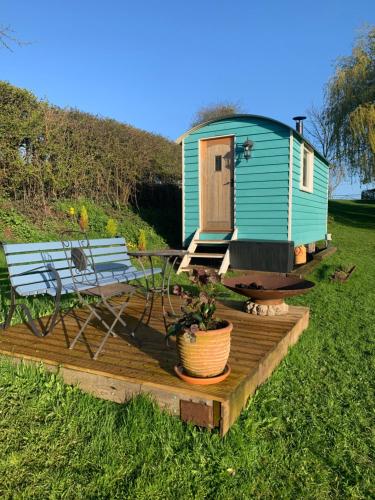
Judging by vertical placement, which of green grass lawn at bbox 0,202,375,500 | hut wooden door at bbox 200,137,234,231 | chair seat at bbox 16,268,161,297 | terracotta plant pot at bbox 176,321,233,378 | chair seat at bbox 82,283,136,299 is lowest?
green grass lawn at bbox 0,202,375,500

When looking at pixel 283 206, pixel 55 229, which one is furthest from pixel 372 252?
pixel 55 229

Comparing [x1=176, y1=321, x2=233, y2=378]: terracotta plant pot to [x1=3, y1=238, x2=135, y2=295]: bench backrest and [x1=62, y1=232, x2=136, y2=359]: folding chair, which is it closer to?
[x1=62, y1=232, x2=136, y2=359]: folding chair

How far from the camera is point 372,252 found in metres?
10.8

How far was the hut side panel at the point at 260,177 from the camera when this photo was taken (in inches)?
314

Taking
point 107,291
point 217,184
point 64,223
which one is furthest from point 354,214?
point 107,291

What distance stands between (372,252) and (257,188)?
15.3 feet

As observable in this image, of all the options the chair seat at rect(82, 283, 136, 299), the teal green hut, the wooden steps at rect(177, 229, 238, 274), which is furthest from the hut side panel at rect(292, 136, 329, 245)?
the chair seat at rect(82, 283, 136, 299)

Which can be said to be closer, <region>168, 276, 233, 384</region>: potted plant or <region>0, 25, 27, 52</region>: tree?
<region>168, 276, 233, 384</region>: potted plant

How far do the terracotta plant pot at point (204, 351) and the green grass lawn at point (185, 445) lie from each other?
13.6 inches

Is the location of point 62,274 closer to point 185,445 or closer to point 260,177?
point 185,445

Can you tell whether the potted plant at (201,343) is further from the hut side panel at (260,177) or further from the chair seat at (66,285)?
the hut side panel at (260,177)

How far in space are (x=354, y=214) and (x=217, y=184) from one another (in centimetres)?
1461

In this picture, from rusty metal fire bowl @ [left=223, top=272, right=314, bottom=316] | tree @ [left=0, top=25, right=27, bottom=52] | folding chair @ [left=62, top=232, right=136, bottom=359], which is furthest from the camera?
tree @ [left=0, top=25, right=27, bottom=52]

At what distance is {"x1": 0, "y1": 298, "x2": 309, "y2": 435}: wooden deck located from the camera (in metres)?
2.40
